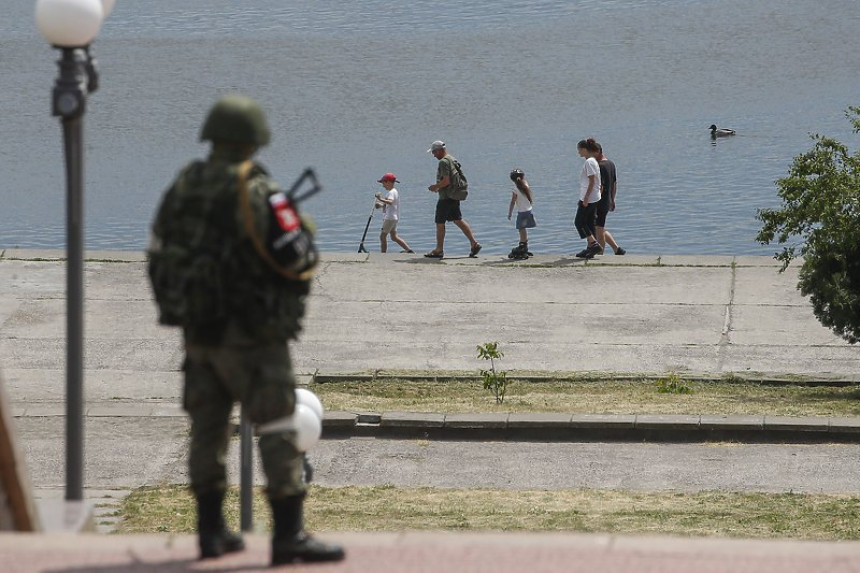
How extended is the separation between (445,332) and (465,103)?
90.2 feet

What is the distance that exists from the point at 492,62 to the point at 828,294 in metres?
36.3

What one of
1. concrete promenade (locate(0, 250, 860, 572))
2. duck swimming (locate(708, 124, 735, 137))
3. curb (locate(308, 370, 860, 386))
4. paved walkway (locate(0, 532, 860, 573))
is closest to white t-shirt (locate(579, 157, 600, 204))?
concrete promenade (locate(0, 250, 860, 572))

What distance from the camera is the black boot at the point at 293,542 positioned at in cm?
566

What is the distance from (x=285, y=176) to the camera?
3488 cm

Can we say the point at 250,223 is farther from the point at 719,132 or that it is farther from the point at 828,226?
the point at 719,132

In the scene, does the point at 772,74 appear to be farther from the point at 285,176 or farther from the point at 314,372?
the point at 314,372

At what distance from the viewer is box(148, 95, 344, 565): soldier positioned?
5480mm

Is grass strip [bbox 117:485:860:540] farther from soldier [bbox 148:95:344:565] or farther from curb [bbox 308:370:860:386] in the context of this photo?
curb [bbox 308:370:860:386]

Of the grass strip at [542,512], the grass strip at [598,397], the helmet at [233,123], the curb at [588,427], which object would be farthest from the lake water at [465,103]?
the helmet at [233,123]

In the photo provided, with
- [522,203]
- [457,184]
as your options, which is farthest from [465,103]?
[522,203]

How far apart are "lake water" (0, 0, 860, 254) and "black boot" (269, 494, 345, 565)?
2186cm

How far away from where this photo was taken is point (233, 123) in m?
5.53

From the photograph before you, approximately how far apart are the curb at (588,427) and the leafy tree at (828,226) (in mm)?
2368

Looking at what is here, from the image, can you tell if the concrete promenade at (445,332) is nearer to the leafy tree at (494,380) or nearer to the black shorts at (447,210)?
the leafy tree at (494,380)
